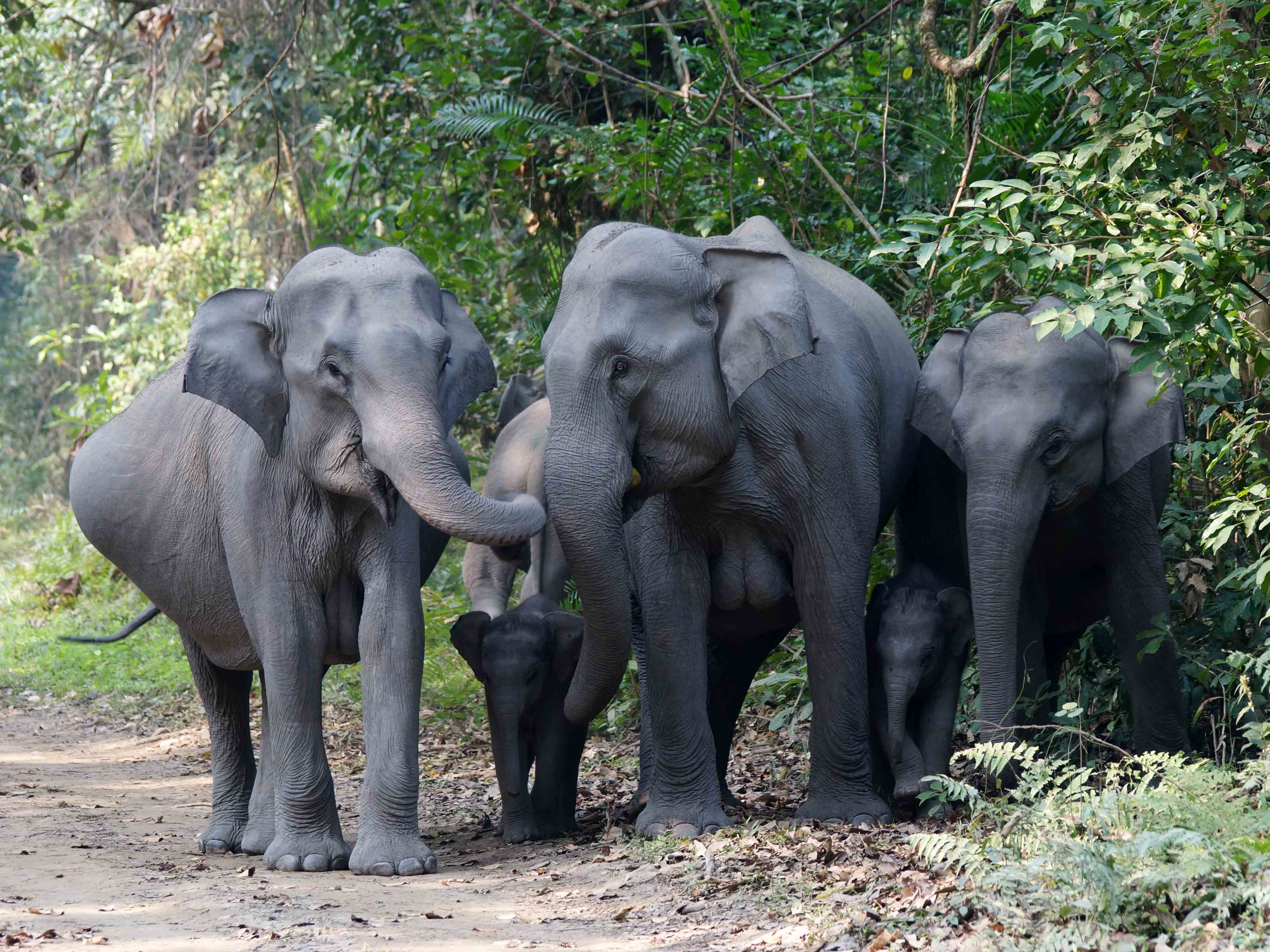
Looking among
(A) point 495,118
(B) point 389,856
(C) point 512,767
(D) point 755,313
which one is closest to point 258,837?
(B) point 389,856

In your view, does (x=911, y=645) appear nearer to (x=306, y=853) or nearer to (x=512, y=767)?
(x=512, y=767)

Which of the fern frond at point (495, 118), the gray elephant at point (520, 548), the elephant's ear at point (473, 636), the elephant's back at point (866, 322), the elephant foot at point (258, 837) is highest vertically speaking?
the fern frond at point (495, 118)

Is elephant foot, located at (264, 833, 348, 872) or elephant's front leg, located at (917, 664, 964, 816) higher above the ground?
elephant's front leg, located at (917, 664, 964, 816)

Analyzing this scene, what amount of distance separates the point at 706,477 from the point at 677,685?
2.58ft

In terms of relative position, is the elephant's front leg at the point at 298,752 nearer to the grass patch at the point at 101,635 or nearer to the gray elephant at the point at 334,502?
the gray elephant at the point at 334,502

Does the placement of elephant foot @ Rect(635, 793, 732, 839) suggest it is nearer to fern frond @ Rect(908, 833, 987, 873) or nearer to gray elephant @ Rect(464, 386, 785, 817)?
gray elephant @ Rect(464, 386, 785, 817)

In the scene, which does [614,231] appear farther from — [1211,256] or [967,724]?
[967,724]

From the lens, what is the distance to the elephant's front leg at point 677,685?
5738 millimetres

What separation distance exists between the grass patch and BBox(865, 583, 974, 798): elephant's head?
2899 millimetres

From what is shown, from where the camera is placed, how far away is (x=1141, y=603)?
599 centimetres

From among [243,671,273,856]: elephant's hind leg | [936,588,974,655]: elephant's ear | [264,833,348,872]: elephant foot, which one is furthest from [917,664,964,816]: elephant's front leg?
[243,671,273,856]: elephant's hind leg

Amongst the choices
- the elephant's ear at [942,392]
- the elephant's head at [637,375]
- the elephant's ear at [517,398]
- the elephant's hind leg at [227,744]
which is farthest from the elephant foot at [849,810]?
the elephant's ear at [517,398]

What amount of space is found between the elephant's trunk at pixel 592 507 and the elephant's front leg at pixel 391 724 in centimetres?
67

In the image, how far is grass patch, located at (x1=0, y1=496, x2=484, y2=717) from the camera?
31.5 ft
